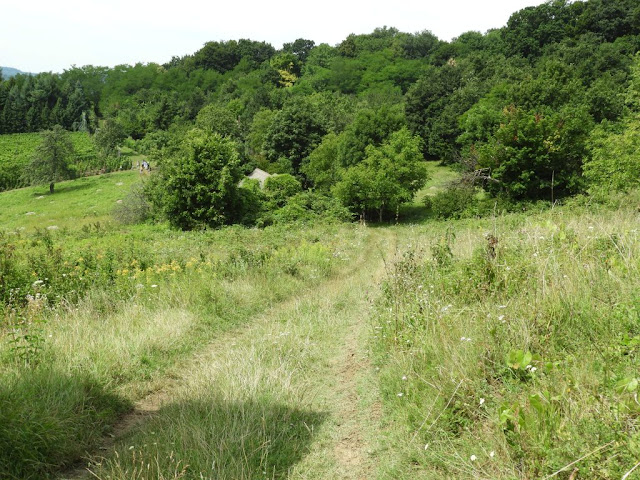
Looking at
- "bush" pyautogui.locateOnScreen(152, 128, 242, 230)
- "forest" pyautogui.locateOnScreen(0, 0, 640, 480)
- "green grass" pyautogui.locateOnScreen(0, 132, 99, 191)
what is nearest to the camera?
"forest" pyautogui.locateOnScreen(0, 0, 640, 480)

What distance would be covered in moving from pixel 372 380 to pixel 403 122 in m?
36.9

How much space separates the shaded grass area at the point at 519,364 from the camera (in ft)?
8.68

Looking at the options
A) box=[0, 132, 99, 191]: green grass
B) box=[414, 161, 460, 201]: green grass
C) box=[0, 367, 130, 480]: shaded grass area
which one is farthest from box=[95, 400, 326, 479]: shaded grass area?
box=[0, 132, 99, 191]: green grass

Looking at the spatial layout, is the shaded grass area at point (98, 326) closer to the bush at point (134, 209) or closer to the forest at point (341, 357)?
the forest at point (341, 357)

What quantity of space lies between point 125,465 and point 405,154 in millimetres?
30781

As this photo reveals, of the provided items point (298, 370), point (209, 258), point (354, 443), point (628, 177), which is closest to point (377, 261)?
point (209, 258)

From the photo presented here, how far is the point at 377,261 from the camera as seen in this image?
44.9 feet

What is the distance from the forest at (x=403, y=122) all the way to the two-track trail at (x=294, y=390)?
11541 millimetres

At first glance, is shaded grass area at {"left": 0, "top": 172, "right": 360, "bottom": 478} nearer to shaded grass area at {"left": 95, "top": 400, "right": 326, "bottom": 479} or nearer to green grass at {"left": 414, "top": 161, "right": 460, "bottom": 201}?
shaded grass area at {"left": 95, "top": 400, "right": 326, "bottom": 479}

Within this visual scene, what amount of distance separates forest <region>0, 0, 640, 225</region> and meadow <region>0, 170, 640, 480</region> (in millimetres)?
11439

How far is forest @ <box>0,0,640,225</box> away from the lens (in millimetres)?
26781

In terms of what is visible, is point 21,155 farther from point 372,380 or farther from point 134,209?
point 372,380

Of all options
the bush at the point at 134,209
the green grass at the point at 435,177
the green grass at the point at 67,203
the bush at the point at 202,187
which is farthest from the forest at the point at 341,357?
the green grass at the point at 67,203

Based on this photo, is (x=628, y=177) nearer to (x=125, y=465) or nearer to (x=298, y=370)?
(x=298, y=370)
